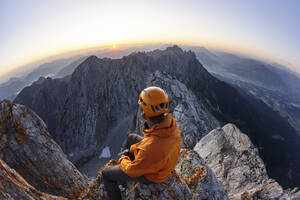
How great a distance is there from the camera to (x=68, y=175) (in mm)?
11297

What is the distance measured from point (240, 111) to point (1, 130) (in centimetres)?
21187

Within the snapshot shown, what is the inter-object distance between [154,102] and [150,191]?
3.80m

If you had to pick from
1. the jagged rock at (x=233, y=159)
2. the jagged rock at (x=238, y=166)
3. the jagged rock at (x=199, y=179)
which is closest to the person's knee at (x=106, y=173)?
the jagged rock at (x=199, y=179)

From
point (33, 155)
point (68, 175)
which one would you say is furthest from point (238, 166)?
point (33, 155)

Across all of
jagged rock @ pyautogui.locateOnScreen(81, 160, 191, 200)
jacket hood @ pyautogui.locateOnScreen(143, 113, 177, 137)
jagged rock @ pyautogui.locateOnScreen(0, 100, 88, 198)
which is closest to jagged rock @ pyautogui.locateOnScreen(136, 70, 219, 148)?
jagged rock @ pyautogui.locateOnScreen(0, 100, 88, 198)

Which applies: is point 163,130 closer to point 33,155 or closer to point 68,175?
point 68,175

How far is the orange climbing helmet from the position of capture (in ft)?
17.4

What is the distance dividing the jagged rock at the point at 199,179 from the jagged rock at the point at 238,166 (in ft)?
10.9

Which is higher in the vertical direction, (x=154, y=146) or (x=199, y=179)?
(x=154, y=146)

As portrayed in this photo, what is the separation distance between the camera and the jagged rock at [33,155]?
993 centimetres

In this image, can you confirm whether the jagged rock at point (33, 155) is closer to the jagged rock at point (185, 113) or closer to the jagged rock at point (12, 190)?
the jagged rock at point (12, 190)

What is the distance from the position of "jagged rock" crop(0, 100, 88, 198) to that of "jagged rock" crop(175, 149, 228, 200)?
7425 mm

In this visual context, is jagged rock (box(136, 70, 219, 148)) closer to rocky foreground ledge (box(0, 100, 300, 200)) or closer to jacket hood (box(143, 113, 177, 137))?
rocky foreground ledge (box(0, 100, 300, 200))

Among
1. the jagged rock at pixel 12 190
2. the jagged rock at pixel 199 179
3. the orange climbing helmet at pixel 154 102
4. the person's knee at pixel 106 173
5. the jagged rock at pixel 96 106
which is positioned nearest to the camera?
the orange climbing helmet at pixel 154 102
